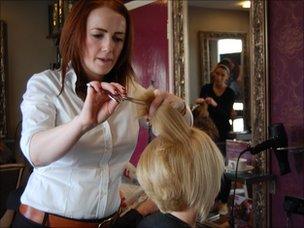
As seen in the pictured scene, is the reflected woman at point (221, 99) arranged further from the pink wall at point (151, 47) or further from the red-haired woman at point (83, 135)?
the red-haired woman at point (83, 135)

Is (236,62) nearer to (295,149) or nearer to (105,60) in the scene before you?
(295,149)

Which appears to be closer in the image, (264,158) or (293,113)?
(293,113)

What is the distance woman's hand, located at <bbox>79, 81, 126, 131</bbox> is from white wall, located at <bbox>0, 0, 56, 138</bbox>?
12.0 ft

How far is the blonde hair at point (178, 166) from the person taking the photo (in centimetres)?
103

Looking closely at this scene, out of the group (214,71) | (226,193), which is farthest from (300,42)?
(226,193)

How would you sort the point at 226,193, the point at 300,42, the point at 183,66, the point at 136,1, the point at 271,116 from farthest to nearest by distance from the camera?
1. the point at 136,1
2. the point at 183,66
3. the point at 226,193
4. the point at 271,116
5. the point at 300,42

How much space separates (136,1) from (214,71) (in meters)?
1.12

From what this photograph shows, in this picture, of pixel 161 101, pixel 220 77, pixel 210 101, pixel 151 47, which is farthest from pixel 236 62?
pixel 161 101

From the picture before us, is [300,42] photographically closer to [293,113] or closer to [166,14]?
[293,113]

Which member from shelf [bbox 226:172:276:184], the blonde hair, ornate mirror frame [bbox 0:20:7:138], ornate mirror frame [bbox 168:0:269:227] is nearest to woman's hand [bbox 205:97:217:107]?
ornate mirror frame [bbox 168:0:269:227]

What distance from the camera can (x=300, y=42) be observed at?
1771 millimetres

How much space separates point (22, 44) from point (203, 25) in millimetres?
2716

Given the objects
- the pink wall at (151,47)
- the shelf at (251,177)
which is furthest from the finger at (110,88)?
the pink wall at (151,47)

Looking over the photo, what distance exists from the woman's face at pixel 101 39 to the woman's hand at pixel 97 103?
0.25 meters
